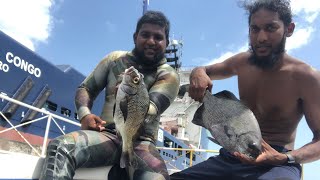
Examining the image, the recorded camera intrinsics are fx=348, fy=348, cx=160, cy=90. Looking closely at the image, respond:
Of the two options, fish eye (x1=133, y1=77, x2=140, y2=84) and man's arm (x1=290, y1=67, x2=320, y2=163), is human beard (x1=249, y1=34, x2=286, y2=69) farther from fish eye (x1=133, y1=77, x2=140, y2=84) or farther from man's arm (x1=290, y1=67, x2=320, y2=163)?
fish eye (x1=133, y1=77, x2=140, y2=84)

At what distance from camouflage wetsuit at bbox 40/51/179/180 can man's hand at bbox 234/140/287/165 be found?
62 centimetres

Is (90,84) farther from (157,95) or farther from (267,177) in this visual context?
(267,177)

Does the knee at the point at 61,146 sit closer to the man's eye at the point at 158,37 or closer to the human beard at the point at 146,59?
the human beard at the point at 146,59

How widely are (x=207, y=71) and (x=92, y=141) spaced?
1160 millimetres

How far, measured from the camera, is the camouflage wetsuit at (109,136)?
7.74ft

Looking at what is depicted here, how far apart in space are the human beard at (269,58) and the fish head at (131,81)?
3.34 feet

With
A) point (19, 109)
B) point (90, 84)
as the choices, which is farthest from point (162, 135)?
point (90, 84)

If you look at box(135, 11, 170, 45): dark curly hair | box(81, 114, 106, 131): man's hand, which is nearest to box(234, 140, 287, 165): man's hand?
box(81, 114, 106, 131): man's hand

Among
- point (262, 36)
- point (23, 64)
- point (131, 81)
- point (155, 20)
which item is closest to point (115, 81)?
point (155, 20)

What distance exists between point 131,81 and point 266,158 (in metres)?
1.02

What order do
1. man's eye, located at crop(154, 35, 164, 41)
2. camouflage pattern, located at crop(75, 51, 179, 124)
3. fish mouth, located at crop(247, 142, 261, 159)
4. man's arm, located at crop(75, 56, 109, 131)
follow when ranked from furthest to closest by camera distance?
man's eye, located at crop(154, 35, 164, 41), camouflage pattern, located at crop(75, 51, 179, 124), man's arm, located at crop(75, 56, 109, 131), fish mouth, located at crop(247, 142, 261, 159)

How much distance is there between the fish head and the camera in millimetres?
2350

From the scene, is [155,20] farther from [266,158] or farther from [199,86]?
[266,158]

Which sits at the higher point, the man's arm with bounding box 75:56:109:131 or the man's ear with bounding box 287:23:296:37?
the man's ear with bounding box 287:23:296:37
